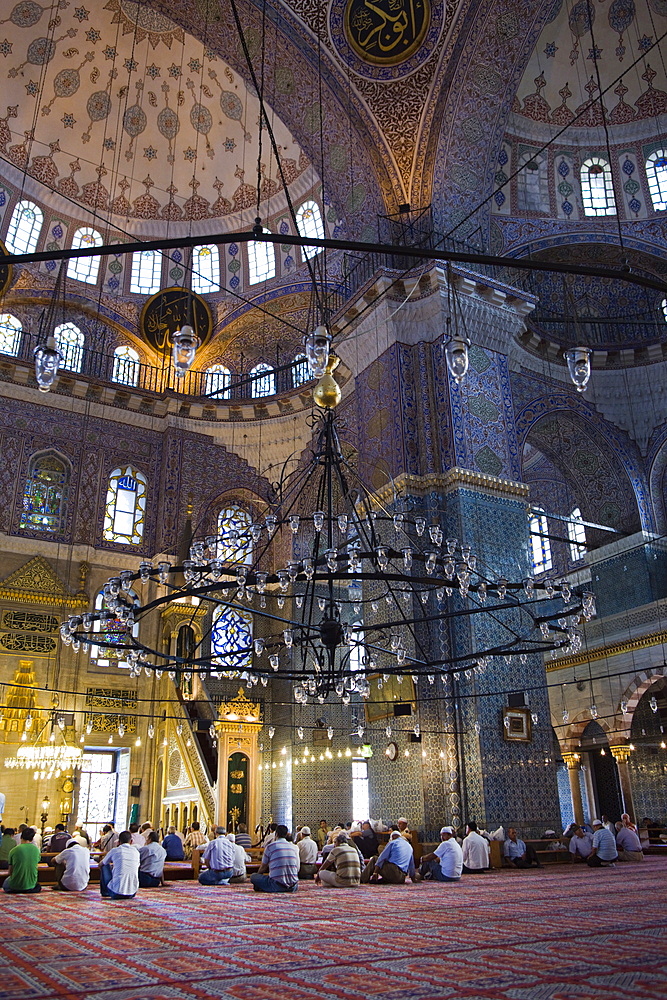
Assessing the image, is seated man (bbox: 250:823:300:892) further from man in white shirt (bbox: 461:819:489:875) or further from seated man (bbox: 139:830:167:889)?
man in white shirt (bbox: 461:819:489:875)

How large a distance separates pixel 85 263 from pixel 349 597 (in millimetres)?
7287

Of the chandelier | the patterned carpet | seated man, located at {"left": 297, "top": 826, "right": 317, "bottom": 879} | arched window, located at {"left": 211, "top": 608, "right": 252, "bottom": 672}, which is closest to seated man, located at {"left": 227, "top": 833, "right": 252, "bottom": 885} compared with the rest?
seated man, located at {"left": 297, "top": 826, "right": 317, "bottom": 879}

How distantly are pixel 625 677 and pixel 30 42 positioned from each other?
13067 mm

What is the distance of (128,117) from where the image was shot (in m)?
13.6

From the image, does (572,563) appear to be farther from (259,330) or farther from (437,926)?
(437,926)

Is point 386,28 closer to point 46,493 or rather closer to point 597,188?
point 597,188

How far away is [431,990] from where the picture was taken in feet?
7.57

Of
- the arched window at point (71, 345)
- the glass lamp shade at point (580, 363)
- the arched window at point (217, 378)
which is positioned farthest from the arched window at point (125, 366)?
the glass lamp shade at point (580, 363)

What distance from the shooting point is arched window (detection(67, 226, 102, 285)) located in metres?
13.8

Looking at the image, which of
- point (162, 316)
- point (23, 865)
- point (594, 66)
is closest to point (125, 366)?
point (162, 316)

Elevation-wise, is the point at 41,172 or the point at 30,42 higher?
the point at 30,42

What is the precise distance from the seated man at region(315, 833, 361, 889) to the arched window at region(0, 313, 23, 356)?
9.48 meters

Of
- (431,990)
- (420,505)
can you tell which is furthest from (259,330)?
(431,990)

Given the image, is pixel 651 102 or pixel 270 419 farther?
pixel 270 419
